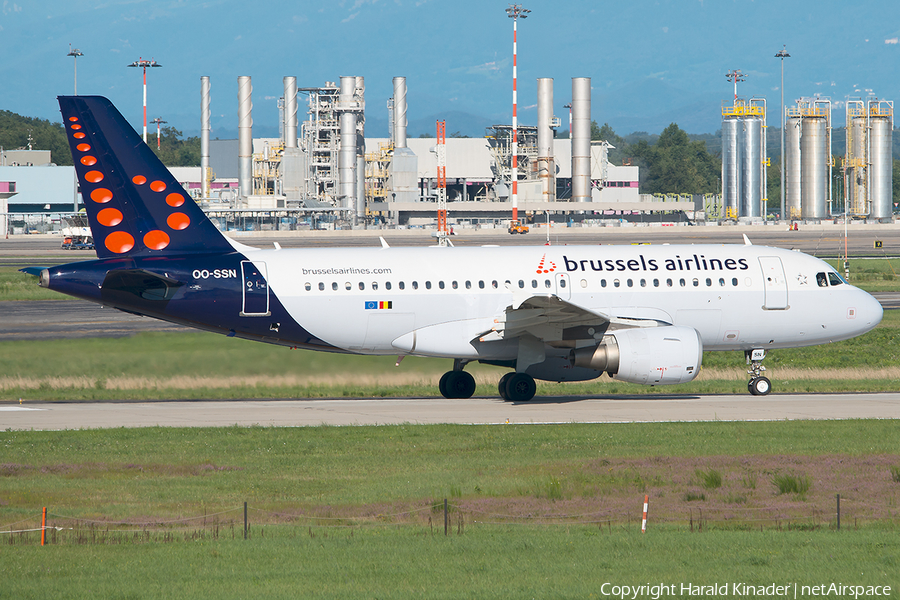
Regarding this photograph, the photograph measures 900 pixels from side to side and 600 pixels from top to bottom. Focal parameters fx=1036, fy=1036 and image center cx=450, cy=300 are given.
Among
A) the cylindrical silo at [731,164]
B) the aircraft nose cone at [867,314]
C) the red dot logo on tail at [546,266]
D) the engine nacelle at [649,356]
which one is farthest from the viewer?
the cylindrical silo at [731,164]

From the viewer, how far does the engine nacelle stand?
90.0ft

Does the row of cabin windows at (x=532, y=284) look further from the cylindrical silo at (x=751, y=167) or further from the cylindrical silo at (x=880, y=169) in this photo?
the cylindrical silo at (x=880, y=169)

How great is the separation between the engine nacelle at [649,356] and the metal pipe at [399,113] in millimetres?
136318

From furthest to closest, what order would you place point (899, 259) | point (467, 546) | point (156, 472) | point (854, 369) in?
1. point (899, 259)
2. point (854, 369)
3. point (156, 472)
4. point (467, 546)

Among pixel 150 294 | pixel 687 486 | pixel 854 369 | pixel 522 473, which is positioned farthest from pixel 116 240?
pixel 854 369

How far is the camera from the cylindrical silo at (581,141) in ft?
513

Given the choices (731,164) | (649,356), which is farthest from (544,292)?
(731,164)

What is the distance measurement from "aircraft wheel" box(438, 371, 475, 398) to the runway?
1.03 feet

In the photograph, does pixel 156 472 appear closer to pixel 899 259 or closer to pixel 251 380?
pixel 251 380

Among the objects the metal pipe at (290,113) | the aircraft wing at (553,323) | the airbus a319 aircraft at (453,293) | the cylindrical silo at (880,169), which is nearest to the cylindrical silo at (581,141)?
the cylindrical silo at (880,169)

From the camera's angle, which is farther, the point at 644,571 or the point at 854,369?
the point at 854,369

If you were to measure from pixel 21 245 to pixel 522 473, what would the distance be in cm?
11594

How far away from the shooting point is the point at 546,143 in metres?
158

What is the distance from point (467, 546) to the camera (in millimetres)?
14195
